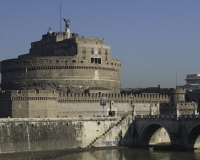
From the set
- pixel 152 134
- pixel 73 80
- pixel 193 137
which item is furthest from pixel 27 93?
pixel 193 137

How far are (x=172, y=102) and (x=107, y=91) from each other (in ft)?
37.2

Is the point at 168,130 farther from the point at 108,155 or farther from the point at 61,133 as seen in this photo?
the point at 61,133

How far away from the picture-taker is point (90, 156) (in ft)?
229

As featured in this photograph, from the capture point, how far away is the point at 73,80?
323 feet

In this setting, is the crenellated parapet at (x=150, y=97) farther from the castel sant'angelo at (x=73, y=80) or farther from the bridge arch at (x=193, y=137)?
the bridge arch at (x=193, y=137)

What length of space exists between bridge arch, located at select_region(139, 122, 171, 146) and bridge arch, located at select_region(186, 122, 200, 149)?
590 centimetres

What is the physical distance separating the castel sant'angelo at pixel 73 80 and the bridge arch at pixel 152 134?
650cm

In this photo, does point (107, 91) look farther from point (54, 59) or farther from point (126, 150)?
point (126, 150)

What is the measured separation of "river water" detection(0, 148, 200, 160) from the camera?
220 ft

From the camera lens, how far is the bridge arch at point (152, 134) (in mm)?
81438

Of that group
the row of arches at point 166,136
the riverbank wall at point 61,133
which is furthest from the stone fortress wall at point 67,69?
the row of arches at point 166,136

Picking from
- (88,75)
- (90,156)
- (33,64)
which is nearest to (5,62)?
(33,64)

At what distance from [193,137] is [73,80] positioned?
29.5m

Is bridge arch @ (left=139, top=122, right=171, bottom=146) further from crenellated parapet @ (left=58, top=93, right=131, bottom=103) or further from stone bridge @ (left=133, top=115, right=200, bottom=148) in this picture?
crenellated parapet @ (left=58, top=93, right=131, bottom=103)
